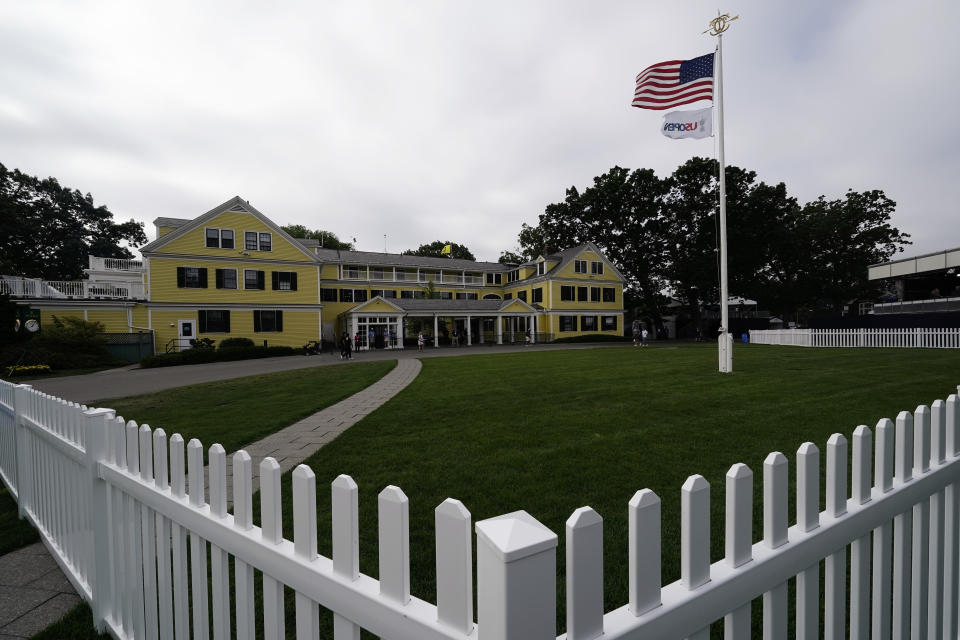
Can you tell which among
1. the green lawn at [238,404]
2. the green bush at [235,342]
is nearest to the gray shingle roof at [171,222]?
the green bush at [235,342]

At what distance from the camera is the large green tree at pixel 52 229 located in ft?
136

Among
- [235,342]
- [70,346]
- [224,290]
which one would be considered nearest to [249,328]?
[235,342]

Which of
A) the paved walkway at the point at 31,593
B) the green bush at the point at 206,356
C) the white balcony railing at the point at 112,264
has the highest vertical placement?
the white balcony railing at the point at 112,264

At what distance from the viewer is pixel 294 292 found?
102 feet

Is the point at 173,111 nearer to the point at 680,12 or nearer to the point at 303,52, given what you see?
the point at 303,52

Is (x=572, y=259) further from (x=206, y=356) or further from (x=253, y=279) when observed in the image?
(x=206, y=356)

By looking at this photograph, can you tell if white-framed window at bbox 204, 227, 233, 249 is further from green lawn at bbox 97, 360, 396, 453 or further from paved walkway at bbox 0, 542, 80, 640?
paved walkway at bbox 0, 542, 80, 640

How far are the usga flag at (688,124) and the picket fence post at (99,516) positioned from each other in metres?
12.9

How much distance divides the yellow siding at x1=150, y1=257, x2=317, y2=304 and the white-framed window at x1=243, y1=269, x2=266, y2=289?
0.20 m

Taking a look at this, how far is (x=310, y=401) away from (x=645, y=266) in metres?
40.9

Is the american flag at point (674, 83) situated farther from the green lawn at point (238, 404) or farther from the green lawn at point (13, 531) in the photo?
the green lawn at point (13, 531)

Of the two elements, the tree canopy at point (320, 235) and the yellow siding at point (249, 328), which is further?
the tree canopy at point (320, 235)

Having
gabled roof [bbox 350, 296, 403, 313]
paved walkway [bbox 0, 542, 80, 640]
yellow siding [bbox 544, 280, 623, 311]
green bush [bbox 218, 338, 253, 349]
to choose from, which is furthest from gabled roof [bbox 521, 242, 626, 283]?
paved walkway [bbox 0, 542, 80, 640]

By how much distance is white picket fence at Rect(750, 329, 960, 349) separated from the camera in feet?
66.6
